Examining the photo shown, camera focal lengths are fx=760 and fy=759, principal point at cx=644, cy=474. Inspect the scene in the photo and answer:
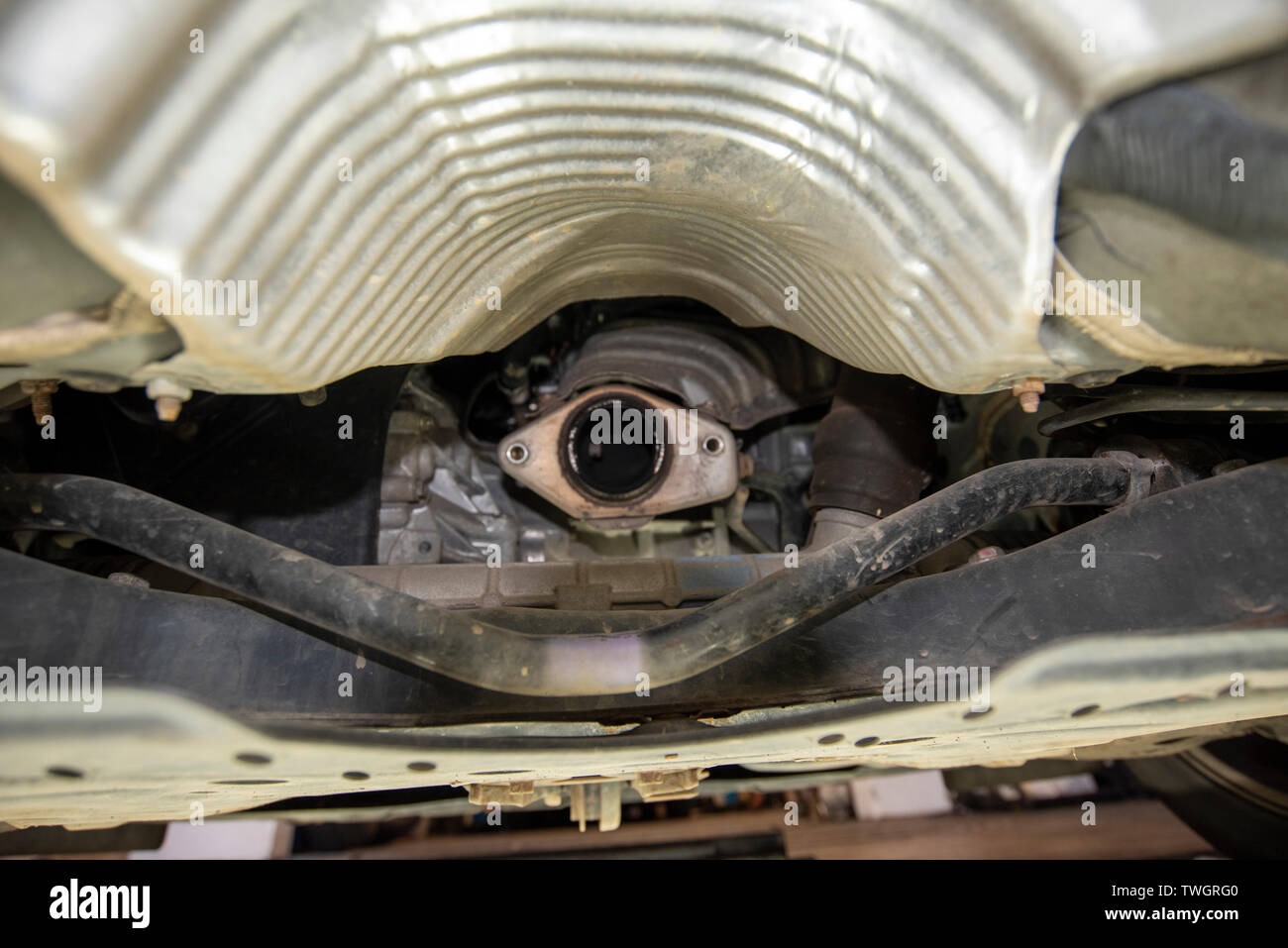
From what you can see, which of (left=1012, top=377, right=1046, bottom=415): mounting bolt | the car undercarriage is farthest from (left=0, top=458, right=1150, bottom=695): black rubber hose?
(left=1012, top=377, right=1046, bottom=415): mounting bolt

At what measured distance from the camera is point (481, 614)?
0.78m

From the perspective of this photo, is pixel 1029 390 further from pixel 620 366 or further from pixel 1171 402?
pixel 620 366

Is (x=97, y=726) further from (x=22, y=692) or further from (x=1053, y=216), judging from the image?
(x=1053, y=216)

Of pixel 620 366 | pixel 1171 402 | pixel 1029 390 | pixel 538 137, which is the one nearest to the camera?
pixel 538 137

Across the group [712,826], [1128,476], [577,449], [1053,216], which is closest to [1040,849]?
[712,826]

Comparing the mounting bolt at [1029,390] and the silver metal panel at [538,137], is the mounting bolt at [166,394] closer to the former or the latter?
the silver metal panel at [538,137]

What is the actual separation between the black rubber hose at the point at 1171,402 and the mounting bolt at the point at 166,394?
89 cm

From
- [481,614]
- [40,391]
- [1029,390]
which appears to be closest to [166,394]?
[40,391]

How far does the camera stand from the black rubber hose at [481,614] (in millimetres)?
657

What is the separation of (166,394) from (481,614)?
0.35 m

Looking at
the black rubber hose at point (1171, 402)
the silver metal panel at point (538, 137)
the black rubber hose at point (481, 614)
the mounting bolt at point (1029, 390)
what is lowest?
the black rubber hose at point (481, 614)

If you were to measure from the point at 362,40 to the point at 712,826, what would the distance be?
89.3 inches

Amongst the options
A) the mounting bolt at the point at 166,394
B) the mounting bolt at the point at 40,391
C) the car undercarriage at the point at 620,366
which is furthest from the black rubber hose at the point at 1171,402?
the mounting bolt at the point at 40,391

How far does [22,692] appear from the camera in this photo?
62 cm
